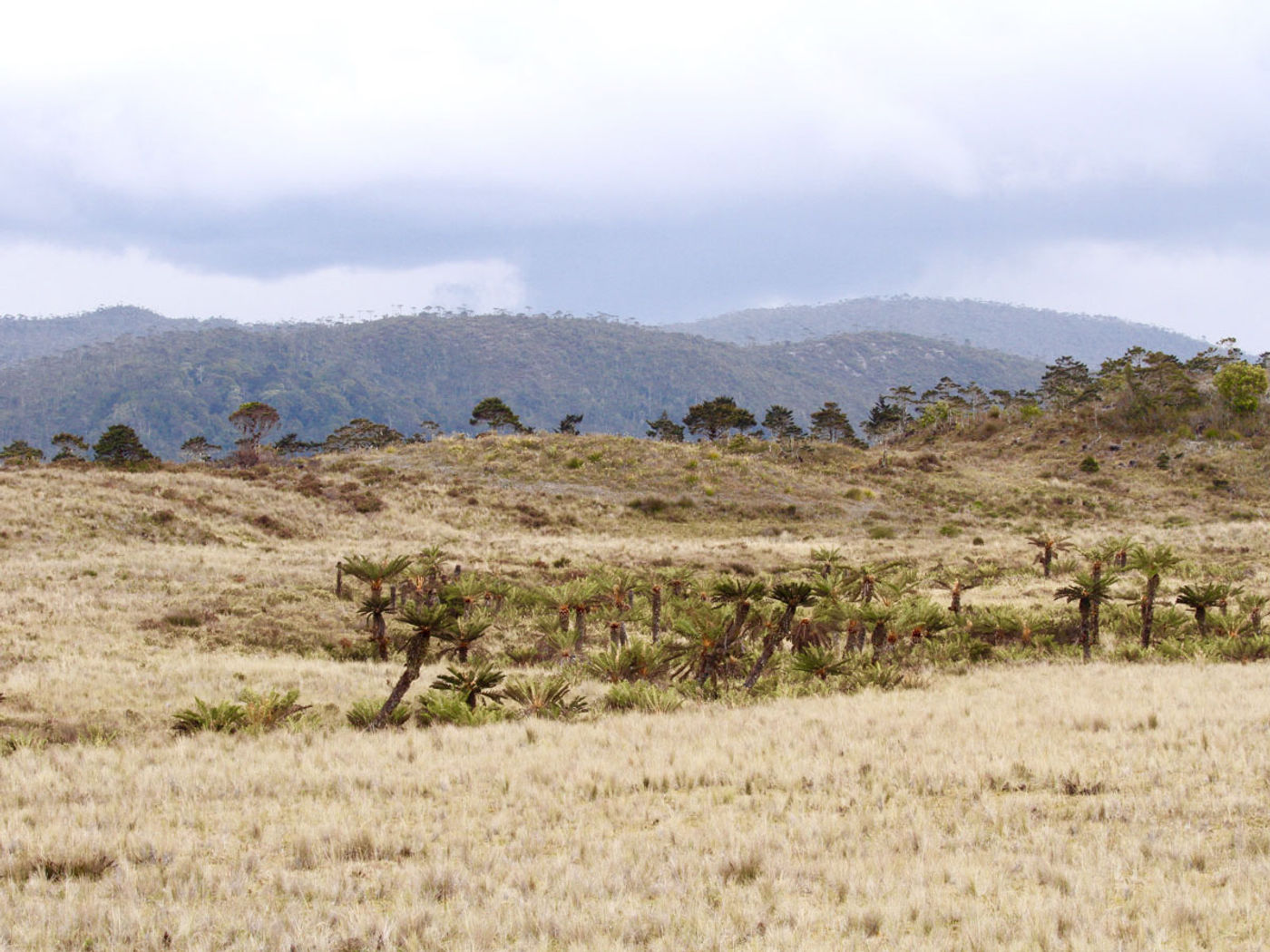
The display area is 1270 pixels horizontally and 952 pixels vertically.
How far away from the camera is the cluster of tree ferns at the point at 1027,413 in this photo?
72.2m

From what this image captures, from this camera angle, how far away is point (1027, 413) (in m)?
87.1

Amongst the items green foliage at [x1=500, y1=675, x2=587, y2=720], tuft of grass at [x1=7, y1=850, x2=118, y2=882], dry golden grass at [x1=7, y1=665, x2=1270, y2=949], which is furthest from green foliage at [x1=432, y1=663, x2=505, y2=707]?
tuft of grass at [x1=7, y1=850, x2=118, y2=882]

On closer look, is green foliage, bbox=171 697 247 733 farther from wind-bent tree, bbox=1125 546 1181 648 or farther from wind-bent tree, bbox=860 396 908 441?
wind-bent tree, bbox=860 396 908 441

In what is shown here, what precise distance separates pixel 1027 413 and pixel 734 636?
84337 millimetres

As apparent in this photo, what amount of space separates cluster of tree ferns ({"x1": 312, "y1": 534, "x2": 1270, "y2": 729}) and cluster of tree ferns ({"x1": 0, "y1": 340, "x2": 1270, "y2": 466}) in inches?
1782

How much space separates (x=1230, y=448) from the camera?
67062 mm

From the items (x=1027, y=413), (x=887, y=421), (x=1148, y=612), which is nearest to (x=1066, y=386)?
(x=1027, y=413)

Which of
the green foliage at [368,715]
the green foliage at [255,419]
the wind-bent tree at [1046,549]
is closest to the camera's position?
the green foliage at [368,715]

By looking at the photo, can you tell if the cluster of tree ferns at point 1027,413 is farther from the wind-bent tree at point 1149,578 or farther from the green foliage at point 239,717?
the wind-bent tree at point 1149,578

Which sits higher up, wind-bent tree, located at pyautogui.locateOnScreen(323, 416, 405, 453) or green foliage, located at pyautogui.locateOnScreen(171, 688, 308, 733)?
wind-bent tree, located at pyautogui.locateOnScreen(323, 416, 405, 453)

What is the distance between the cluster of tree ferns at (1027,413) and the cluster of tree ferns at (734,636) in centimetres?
4526

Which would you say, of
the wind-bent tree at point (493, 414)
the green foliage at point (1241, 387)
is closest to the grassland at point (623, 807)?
the green foliage at point (1241, 387)

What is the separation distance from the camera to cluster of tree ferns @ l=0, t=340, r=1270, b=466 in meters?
72.2

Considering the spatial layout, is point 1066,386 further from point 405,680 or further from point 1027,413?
point 405,680
